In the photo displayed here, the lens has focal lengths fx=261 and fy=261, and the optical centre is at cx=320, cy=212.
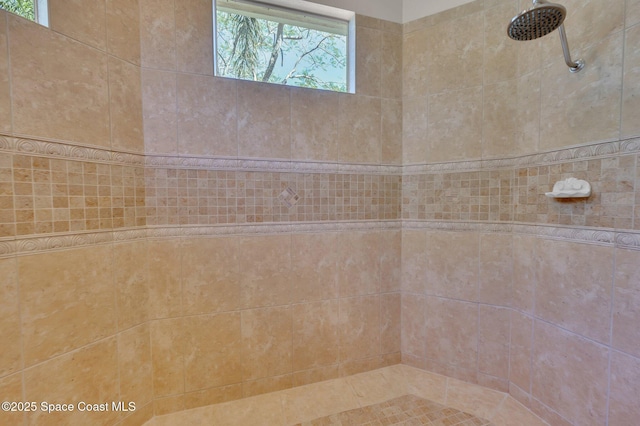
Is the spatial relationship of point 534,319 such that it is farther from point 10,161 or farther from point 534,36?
point 10,161

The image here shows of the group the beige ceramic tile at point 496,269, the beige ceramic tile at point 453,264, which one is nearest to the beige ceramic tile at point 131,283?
the beige ceramic tile at point 453,264

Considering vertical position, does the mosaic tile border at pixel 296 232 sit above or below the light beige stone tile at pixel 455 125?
below

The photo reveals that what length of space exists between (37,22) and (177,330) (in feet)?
4.39

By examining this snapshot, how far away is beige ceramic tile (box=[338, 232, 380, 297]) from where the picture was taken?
154 cm

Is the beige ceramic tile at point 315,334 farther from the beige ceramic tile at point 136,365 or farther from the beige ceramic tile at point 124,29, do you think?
the beige ceramic tile at point 124,29

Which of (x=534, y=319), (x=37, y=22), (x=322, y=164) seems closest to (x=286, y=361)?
(x=322, y=164)

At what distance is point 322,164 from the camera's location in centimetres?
148

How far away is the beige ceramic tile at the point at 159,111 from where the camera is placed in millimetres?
1211

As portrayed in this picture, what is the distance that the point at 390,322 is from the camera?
1641 mm

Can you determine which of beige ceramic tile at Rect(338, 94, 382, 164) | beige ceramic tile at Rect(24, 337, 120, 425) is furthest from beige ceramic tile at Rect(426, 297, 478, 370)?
beige ceramic tile at Rect(24, 337, 120, 425)

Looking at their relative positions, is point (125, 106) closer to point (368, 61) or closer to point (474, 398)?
point (368, 61)

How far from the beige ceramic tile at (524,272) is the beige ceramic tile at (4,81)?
2.14 m

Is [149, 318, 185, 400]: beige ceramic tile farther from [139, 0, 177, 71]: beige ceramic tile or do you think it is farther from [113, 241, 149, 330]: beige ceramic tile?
[139, 0, 177, 71]: beige ceramic tile

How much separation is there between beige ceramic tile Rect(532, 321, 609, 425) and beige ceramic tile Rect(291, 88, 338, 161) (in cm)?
135
